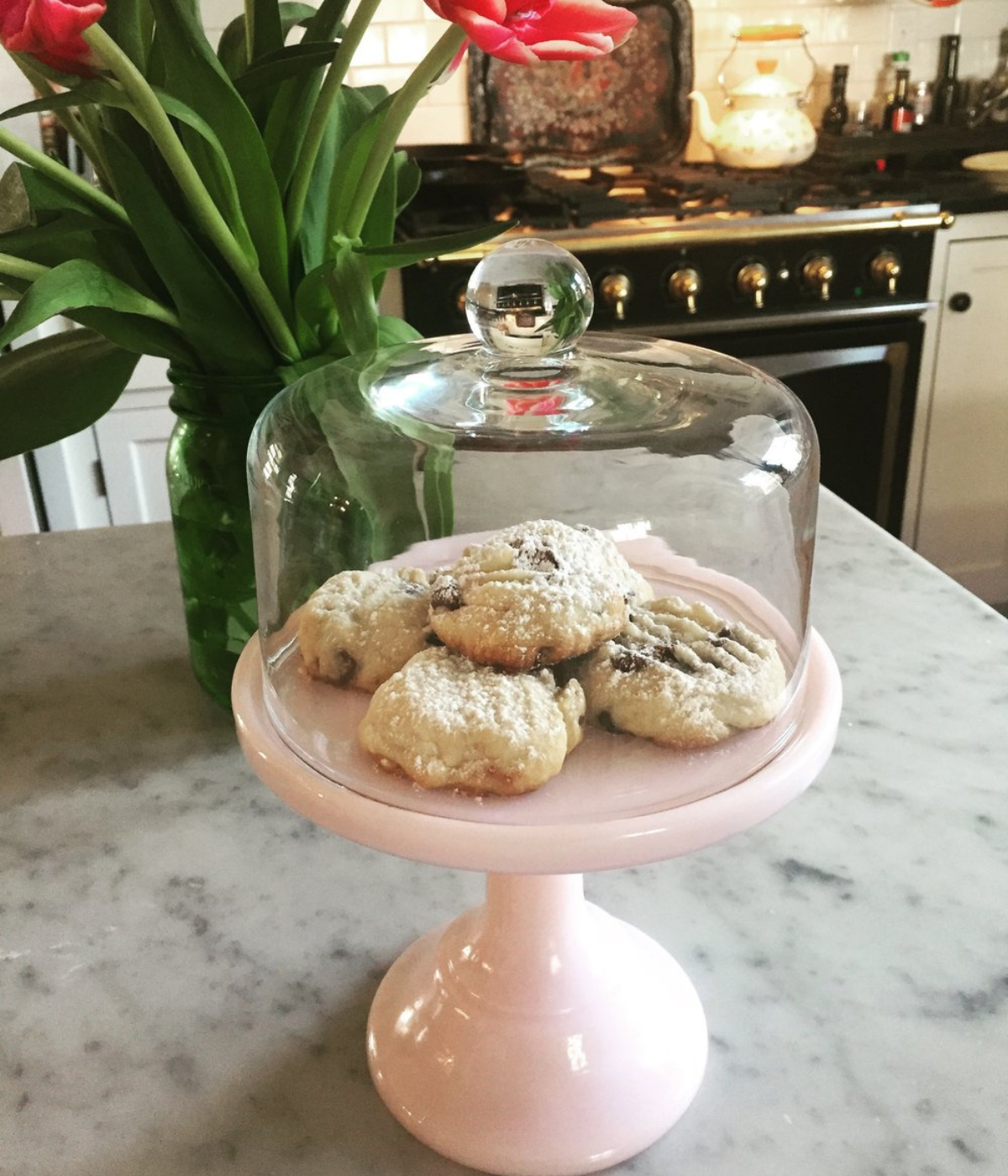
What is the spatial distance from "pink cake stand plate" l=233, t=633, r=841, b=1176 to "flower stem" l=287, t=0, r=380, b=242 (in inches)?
11.9

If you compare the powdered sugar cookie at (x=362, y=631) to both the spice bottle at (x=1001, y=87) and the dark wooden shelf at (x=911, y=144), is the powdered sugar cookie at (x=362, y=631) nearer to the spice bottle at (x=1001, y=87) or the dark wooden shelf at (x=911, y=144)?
the dark wooden shelf at (x=911, y=144)

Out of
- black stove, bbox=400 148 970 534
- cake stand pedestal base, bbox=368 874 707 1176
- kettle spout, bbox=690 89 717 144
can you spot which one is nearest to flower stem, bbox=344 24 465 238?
cake stand pedestal base, bbox=368 874 707 1176

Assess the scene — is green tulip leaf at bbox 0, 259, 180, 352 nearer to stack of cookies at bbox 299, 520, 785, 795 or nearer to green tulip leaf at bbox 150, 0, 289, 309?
green tulip leaf at bbox 150, 0, 289, 309

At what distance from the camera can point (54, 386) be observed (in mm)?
758


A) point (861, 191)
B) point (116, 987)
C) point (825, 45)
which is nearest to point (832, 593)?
point (116, 987)

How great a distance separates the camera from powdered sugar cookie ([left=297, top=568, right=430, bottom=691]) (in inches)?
20.0

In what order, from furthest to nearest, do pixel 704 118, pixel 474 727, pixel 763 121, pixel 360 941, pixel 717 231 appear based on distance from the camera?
pixel 704 118, pixel 763 121, pixel 717 231, pixel 360 941, pixel 474 727

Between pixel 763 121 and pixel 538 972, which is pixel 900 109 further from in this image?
pixel 538 972

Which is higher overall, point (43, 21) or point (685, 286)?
point (43, 21)

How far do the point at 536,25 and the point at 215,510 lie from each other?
380 mm

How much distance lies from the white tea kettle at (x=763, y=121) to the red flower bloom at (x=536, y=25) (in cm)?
185

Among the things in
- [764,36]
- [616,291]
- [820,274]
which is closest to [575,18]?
[616,291]

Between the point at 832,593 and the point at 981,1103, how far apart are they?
498 millimetres

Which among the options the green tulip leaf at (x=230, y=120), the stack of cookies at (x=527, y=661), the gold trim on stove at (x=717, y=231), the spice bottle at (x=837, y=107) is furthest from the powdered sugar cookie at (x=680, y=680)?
the spice bottle at (x=837, y=107)
